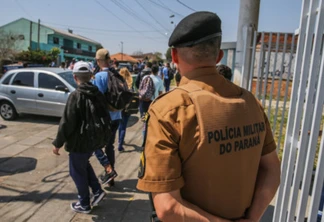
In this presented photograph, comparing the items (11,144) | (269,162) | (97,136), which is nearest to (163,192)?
(269,162)

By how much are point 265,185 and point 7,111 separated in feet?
28.3

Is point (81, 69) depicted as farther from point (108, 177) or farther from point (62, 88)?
point (62, 88)

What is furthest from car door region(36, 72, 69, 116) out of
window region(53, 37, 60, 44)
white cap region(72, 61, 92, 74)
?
window region(53, 37, 60, 44)

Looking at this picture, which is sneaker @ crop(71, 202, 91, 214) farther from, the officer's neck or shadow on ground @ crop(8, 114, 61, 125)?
shadow on ground @ crop(8, 114, 61, 125)

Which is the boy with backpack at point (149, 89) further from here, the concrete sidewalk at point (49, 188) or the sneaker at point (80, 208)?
→ the sneaker at point (80, 208)

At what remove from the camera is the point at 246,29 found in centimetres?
346

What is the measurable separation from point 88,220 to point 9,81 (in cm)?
663

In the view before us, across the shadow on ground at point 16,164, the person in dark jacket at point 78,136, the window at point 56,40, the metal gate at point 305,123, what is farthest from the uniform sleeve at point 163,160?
the window at point 56,40

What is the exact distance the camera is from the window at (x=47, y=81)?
25.1ft

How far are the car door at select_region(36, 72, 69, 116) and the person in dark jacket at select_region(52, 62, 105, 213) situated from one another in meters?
4.61

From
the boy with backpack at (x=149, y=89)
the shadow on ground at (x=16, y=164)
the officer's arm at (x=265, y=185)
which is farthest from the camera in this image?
the boy with backpack at (x=149, y=89)

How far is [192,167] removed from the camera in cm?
117

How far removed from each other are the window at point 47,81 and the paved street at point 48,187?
5.81 ft

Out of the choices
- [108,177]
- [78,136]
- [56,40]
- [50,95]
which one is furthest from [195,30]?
[56,40]
